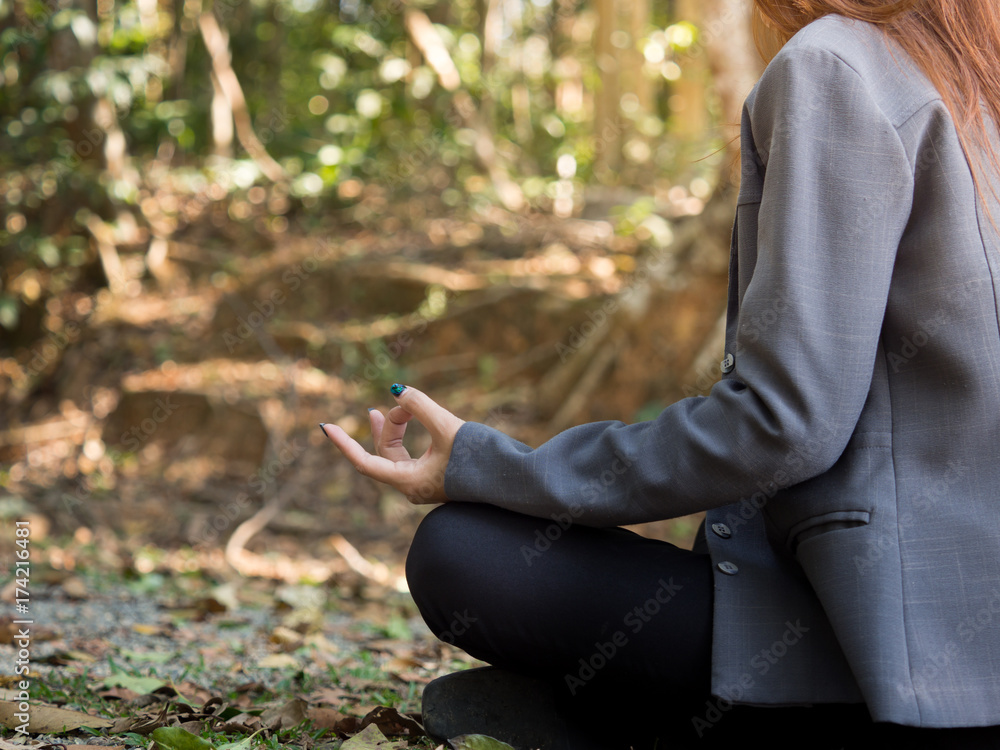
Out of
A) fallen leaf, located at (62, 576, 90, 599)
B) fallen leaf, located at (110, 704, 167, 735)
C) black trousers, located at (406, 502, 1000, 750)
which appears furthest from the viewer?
fallen leaf, located at (62, 576, 90, 599)

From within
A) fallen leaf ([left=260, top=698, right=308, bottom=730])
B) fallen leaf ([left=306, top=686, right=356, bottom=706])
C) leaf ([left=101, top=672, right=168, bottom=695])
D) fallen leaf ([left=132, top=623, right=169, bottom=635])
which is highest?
fallen leaf ([left=260, top=698, right=308, bottom=730])

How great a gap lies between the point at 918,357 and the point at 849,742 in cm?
53

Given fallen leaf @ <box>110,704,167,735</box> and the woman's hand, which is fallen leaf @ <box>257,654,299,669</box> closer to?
fallen leaf @ <box>110,704,167,735</box>

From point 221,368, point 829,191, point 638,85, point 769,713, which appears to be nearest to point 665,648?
point 769,713

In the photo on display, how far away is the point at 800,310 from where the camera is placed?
104 cm

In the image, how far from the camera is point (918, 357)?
110 centimetres

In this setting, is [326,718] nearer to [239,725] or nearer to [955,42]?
[239,725]

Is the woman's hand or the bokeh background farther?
the bokeh background

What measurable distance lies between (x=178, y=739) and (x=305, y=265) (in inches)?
211

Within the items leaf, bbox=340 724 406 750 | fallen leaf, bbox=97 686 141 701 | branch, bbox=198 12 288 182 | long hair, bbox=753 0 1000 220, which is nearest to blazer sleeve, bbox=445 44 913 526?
long hair, bbox=753 0 1000 220

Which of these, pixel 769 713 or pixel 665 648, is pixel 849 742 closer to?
pixel 769 713

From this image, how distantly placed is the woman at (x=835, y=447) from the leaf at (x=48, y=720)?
2.46 ft

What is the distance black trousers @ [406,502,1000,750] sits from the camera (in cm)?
123

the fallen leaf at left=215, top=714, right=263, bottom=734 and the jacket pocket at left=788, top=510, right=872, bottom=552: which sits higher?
the jacket pocket at left=788, top=510, right=872, bottom=552
